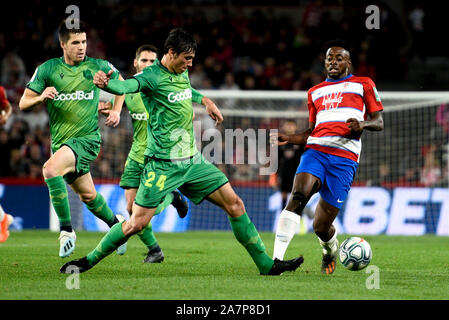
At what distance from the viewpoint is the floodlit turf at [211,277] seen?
6.04 meters

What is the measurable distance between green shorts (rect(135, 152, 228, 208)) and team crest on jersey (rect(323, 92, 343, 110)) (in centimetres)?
145

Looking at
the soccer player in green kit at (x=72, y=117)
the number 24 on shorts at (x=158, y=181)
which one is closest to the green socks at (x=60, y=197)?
the soccer player in green kit at (x=72, y=117)

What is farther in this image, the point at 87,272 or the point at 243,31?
the point at 243,31

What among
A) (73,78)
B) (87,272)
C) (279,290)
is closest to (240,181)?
(73,78)

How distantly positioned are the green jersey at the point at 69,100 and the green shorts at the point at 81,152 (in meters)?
0.10

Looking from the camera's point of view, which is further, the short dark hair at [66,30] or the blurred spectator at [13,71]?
the blurred spectator at [13,71]

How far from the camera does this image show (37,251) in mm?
10383

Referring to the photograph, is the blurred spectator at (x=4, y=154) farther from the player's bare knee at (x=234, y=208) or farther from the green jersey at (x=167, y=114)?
the player's bare knee at (x=234, y=208)

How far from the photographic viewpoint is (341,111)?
773 cm

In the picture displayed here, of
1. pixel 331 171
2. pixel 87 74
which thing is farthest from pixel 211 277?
pixel 87 74

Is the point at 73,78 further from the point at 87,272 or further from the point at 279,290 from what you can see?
the point at 279,290

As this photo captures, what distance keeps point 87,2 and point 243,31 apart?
14.0 feet

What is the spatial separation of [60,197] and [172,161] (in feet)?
7.06

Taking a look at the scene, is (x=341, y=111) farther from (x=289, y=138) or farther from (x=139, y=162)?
(x=139, y=162)
